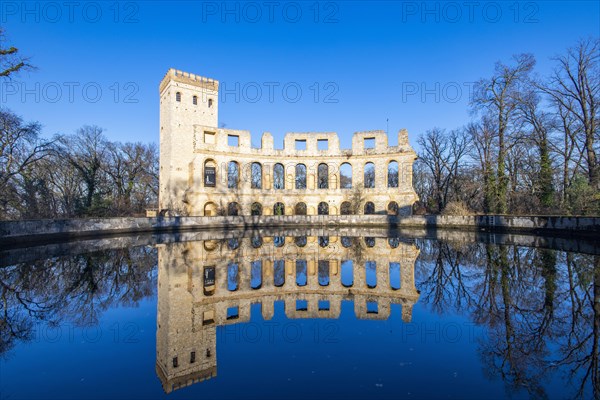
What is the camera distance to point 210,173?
30141 mm

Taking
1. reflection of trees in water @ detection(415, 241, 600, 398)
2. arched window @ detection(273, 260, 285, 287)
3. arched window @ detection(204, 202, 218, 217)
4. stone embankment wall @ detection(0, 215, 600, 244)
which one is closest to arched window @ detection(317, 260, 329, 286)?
arched window @ detection(273, 260, 285, 287)

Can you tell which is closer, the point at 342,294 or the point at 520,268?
the point at 342,294

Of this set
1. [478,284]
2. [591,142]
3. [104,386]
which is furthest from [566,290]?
[591,142]

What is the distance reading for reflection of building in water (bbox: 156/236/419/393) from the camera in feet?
12.2

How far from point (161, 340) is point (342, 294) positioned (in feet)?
11.0

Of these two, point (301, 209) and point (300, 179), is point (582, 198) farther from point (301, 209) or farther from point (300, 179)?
point (300, 179)

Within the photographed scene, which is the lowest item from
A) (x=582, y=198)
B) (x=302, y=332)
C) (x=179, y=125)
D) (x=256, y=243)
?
(x=302, y=332)

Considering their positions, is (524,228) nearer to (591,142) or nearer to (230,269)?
(591,142)

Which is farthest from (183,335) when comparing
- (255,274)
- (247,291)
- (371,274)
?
(371,274)

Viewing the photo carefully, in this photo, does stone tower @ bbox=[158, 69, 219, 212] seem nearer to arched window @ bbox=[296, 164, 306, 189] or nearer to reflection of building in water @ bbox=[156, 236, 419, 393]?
arched window @ bbox=[296, 164, 306, 189]

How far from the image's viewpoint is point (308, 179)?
30734mm

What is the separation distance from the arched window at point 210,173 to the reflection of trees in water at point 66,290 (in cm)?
1987

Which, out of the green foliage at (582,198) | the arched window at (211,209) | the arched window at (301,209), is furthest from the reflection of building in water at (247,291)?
the arched window at (301,209)

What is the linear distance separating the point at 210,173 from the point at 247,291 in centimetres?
2541
